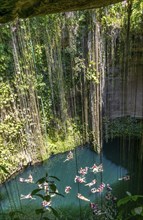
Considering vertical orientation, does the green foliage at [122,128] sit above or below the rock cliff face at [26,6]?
below

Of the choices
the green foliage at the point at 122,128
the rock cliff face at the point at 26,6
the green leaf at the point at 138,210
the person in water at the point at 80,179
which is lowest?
the person in water at the point at 80,179

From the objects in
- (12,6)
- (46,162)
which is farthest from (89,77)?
(12,6)

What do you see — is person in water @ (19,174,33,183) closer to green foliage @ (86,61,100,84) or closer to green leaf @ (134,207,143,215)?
green foliage @ (86,61,100,84)

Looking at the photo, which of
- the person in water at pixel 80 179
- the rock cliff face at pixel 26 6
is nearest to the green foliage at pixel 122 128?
the person in water at pixel 80 179

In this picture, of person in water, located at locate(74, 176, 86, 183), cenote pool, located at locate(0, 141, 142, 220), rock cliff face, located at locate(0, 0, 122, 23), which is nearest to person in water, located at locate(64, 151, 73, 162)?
cenote pool, located at locate(0, 141, 142, 220)

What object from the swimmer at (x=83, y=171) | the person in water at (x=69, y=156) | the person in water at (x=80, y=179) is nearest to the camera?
the person in water at (x=80, y=179)

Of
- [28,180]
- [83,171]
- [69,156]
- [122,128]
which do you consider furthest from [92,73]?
[28,180]

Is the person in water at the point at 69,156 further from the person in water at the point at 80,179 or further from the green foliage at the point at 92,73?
the green foliage at the point at 92,73

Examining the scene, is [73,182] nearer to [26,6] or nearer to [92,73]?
[92,73]

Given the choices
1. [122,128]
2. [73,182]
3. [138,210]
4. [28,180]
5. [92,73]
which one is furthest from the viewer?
[122,128]
